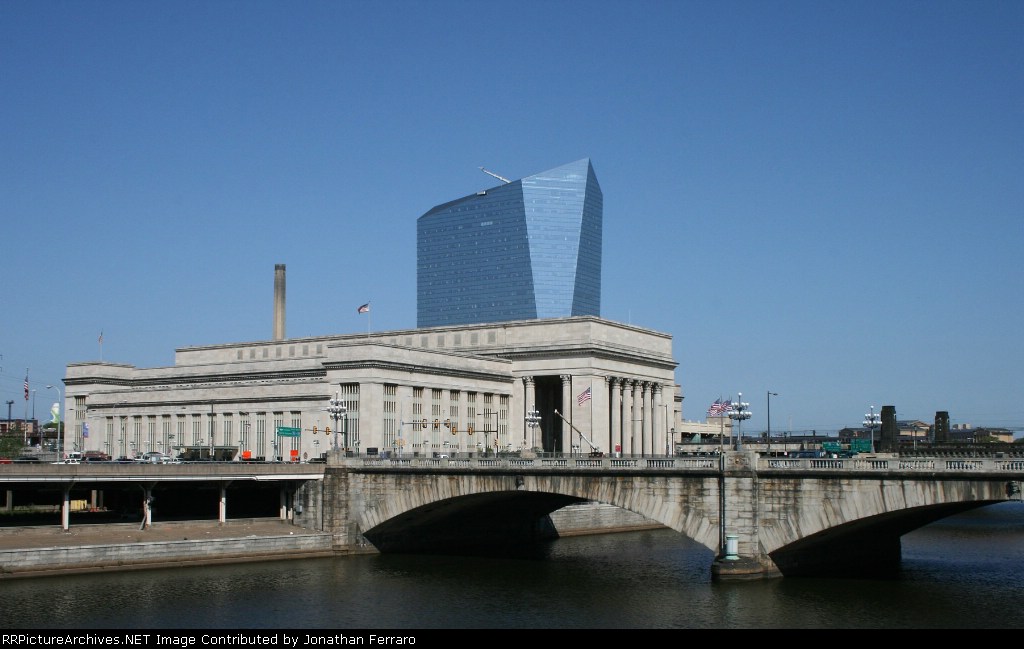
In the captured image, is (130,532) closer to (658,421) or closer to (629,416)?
(629,416)

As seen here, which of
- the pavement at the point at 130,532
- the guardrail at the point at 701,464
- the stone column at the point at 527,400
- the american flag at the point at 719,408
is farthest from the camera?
the stone column at the point at 527,400

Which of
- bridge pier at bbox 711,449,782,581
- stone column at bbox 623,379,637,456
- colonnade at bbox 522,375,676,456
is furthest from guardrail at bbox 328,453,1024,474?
stone column at bbox 623,379,637,456

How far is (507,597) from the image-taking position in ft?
237

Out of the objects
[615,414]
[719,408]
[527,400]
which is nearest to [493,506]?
[719,408]

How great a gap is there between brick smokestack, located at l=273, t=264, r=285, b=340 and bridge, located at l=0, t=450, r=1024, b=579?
87341 millimetres

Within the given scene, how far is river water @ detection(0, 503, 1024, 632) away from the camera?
61906 millimetres

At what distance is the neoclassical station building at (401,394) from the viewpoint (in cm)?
13675

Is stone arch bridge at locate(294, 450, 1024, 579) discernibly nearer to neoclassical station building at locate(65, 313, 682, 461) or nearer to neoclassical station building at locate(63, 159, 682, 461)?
neoclassical station building at locate(63, 159, 682, 461)

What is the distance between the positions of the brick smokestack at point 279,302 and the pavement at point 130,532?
315 ft

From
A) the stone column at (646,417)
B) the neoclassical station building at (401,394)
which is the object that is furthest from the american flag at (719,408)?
the stone column at (646,417)

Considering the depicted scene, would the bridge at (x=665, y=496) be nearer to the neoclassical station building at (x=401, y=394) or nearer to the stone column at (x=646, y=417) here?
the neoclassical station building at (x=401, y=394)
